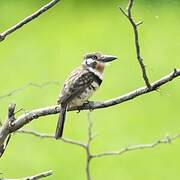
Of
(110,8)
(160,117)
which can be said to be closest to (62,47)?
(110,8)

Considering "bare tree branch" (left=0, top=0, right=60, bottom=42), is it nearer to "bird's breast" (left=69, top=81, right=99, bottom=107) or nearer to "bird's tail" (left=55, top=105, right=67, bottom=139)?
"bird's tail" (left=55, top=105, right=67, bottom=139)

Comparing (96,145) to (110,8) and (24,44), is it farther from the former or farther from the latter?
(110,8)

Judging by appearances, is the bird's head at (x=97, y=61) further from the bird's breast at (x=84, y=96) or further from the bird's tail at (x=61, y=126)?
the bird's tail at (x=61, y=126)

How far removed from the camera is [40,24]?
7918 millimetres

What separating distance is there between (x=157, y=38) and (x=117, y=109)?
57.2 inches

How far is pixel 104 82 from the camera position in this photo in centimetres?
671

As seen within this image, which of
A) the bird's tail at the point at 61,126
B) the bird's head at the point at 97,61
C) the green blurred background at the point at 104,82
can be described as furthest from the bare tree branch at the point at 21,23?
the green blurred background at the point at 104,82

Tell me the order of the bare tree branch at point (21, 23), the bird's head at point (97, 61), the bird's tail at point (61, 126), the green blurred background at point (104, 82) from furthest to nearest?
the green blurred background at point (104, 82)
the bird's head at point (97, 61)
the bird's tail at point (61, 126)
the bare tree branch at point (21, 23)

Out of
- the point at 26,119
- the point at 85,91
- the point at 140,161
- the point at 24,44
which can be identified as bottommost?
the point at 140,161

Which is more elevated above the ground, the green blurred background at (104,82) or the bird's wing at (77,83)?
the bird's wing at (77,83)

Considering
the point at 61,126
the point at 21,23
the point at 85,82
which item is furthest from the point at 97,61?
the point at 21,23

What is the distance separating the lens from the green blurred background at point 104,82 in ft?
18.2

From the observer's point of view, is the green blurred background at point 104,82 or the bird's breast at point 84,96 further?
the green blurred background at point 104,82

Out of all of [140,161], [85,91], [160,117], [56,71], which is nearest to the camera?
[85,91]
